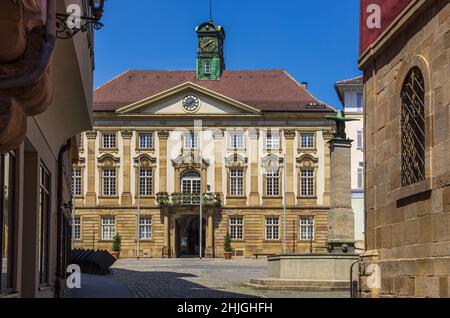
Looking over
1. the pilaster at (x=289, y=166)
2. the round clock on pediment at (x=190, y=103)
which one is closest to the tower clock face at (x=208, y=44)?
the round clock on pediment at (x=190, y=103)

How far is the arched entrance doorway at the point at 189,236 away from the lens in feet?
242

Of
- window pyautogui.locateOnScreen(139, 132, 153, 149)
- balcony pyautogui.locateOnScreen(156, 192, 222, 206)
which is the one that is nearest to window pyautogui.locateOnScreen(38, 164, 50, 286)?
balcony pyautogui.locateOnScreen(156, 192, 222, 206)

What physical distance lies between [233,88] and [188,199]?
11.7 meters

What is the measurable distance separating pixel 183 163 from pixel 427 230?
6137cm

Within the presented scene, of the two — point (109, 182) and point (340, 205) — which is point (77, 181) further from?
point (340, 205)

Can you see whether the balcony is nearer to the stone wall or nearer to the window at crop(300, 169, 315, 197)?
the window at crop(300, 169, 315, 197)

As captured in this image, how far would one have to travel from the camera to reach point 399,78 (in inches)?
502

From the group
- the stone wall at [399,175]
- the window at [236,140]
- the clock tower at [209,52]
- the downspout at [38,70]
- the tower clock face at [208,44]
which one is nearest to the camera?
the downspout at [38,70]

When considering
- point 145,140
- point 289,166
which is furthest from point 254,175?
point 145,140

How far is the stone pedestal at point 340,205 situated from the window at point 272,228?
143ft

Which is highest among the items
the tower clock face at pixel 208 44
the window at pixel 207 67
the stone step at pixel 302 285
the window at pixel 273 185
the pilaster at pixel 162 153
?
the tower clock face at pixel 208 44

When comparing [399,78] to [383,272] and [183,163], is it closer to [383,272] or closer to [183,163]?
[383,272]

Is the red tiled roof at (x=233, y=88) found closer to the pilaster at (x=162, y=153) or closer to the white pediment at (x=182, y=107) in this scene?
the white pediment at (x=182, y=107)

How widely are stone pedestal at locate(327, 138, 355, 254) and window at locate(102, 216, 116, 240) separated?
45877 millimetres
